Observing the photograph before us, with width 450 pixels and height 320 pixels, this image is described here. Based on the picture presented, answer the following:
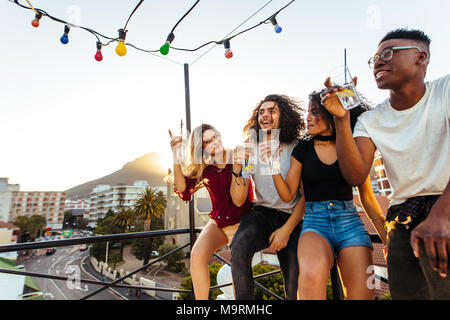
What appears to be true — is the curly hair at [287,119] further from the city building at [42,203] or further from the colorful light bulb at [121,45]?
the city building at [42,203]

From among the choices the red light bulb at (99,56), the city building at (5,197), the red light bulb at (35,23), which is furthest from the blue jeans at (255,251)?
the city building at (5,197)

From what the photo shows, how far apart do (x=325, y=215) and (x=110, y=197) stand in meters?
86.3

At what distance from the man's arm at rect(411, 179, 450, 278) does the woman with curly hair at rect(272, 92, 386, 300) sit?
0.42 metres

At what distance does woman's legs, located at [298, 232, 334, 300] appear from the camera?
112cm

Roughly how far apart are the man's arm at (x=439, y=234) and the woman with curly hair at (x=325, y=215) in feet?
1.39

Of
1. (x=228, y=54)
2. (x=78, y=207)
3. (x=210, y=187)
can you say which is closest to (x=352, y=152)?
(x=210, y=187)

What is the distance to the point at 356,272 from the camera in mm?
1182

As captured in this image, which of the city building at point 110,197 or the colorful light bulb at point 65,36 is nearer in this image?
the colorful light bulb at point 65,36

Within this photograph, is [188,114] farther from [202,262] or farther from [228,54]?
[202,262]

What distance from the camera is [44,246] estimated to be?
65.7 inches

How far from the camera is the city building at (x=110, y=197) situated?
6511 cm

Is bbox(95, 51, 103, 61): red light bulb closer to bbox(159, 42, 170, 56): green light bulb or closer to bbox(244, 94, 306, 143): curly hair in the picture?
bbox(159, 42, 170, 56): green light bulb

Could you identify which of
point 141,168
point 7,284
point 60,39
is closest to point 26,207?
point 141,168
